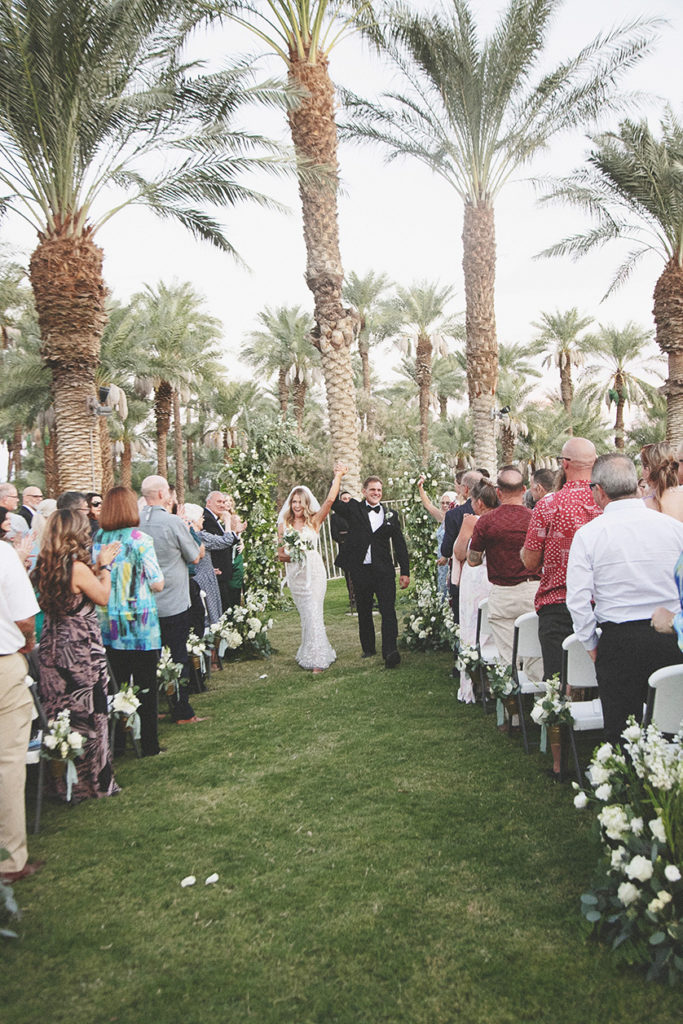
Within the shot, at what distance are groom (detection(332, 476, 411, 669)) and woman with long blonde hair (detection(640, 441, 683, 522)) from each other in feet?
12.5

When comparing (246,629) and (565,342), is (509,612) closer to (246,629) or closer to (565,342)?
(246,629)

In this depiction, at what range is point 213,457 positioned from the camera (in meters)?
44.8

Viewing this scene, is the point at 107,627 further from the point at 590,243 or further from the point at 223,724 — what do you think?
the point at 590,243

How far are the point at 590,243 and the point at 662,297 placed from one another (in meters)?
2.84

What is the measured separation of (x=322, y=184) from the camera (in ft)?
43.3

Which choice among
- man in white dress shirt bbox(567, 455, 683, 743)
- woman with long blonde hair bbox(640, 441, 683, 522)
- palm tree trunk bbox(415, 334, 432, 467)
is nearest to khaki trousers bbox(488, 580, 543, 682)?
woman with long blonde hair bbox(640, 441, 683, 522)

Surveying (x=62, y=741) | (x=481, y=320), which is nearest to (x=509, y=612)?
(x=62, y=741)

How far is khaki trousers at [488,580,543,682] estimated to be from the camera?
5.68 m

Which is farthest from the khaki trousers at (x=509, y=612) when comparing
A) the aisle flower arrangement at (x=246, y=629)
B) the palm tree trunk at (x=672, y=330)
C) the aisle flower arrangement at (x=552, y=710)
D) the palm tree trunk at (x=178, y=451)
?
the palm tree trunk at (x=178, y=451)

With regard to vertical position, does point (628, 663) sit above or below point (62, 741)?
above

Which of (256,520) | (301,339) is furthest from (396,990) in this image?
(301,339)

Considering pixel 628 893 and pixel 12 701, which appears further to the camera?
pixel 12 701

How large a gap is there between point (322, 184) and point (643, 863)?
12.5 m

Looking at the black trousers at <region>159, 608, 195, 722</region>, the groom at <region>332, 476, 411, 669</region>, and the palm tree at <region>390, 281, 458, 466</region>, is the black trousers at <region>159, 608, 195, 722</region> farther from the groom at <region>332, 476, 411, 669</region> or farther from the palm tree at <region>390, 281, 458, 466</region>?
the palm tree at <region>390, 281, 458, 466</region>
